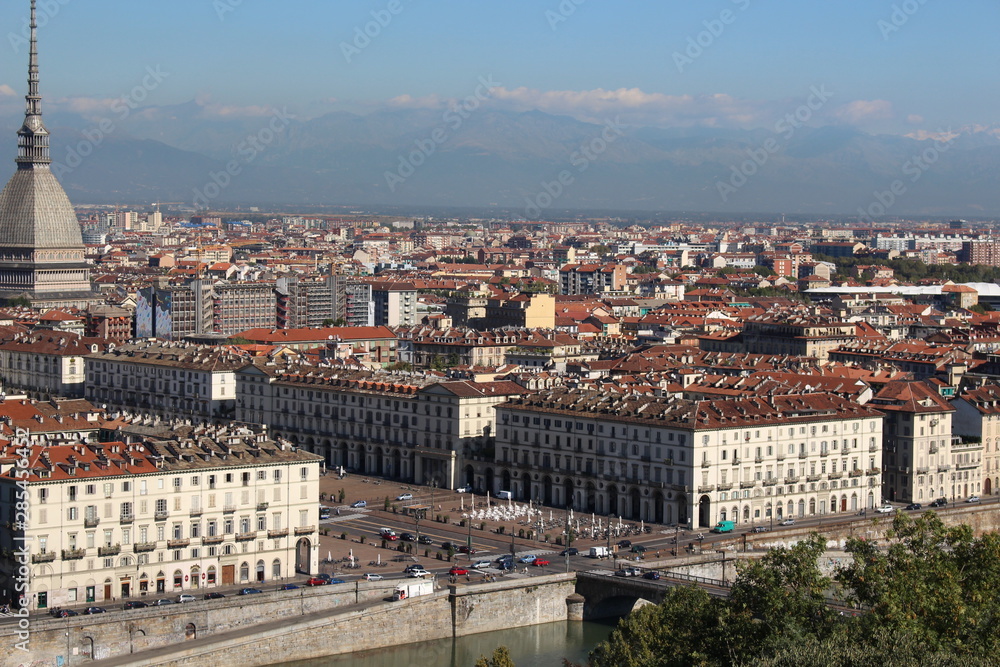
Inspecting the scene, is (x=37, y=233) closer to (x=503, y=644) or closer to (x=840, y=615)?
(x=503, y=644)

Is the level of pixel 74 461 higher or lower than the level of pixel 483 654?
higher

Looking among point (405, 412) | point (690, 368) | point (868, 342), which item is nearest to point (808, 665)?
point (405, 412)

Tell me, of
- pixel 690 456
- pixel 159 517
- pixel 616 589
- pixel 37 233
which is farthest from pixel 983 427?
pixel 37 233

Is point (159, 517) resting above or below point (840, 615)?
above

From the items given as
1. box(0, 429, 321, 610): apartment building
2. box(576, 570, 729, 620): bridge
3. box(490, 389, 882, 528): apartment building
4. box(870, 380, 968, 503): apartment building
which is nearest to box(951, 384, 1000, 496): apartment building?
box(870, 380, 968, 503): apartment building

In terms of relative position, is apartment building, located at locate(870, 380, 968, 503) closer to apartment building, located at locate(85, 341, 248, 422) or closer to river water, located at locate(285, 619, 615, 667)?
river water, located at locate(285, 619, 615, 667)

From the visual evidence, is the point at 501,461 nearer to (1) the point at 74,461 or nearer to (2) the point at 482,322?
(1) the point at 74,461
